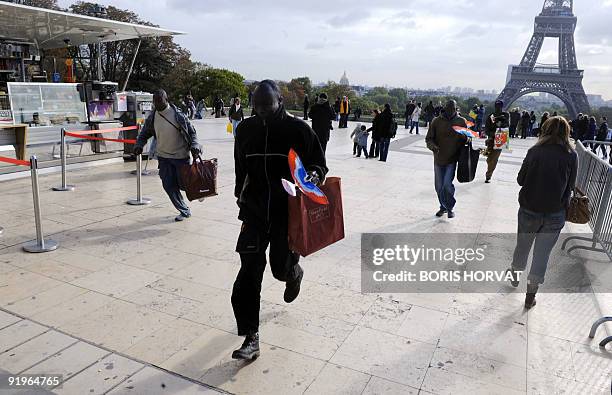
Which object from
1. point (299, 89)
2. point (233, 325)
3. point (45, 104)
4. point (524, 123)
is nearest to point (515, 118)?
point (524, 123)

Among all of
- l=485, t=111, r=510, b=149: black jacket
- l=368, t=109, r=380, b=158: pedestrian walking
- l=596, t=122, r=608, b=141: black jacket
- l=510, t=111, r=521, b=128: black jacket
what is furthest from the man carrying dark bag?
l=510, t=111, r=521, b=128: black jacket

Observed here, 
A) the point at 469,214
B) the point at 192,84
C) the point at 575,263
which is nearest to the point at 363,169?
the point at 469,214

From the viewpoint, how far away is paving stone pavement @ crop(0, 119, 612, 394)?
3.10 m

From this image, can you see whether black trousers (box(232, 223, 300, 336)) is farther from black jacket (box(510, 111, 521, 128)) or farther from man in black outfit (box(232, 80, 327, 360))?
black jacket (box(510, 111, 521, 128))

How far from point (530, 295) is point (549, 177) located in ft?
3.57

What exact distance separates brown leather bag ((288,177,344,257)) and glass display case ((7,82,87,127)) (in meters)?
8.63

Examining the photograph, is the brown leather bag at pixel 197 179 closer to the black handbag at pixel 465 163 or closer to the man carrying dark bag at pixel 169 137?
the man carrying dark bag at pixel 169 137

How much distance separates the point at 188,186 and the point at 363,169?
6372mm

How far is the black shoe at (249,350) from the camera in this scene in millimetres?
3197

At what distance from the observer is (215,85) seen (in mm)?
41812

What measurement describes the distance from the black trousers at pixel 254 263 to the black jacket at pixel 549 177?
2.34 metres

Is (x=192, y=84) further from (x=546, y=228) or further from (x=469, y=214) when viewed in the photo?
(x=546, y=228)

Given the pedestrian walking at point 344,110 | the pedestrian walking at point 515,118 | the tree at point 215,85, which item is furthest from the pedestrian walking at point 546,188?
the tree at point 215,85

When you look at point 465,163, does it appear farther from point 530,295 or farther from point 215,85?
point 215,85
